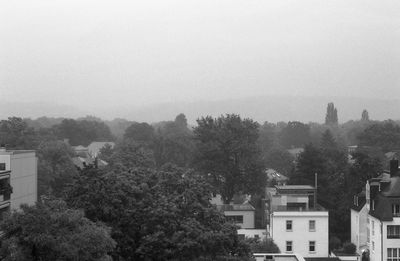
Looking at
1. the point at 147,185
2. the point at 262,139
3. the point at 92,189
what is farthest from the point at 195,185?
the point at 262,139

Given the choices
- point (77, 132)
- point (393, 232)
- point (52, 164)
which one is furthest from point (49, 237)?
point (77, 132)

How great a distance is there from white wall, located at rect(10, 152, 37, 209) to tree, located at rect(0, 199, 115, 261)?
16319mm

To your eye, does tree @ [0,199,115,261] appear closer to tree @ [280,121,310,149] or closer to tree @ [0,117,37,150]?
tree @ [0,117,37,150]

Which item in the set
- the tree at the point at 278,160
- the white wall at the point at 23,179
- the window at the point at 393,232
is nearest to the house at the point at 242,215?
the window at the point at 393,232

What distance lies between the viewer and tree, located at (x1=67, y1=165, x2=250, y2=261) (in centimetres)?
2786

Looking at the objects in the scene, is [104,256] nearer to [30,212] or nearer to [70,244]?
[70,244]

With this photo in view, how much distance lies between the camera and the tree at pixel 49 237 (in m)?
20.9

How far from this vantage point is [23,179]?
39906mm

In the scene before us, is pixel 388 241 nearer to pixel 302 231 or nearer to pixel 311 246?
pixel 311 246

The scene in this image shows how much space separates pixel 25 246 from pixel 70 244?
136 cm

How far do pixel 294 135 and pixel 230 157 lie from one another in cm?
10277

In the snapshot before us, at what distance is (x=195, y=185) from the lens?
105ft

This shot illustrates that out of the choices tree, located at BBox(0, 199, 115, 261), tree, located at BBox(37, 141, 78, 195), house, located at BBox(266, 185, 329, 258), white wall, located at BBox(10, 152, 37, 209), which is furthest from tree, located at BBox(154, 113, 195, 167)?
tree, located at BBox(0, 199, 115, 261)

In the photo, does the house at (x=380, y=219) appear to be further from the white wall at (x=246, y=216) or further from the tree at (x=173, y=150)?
the tree at (x=173, y=150)
